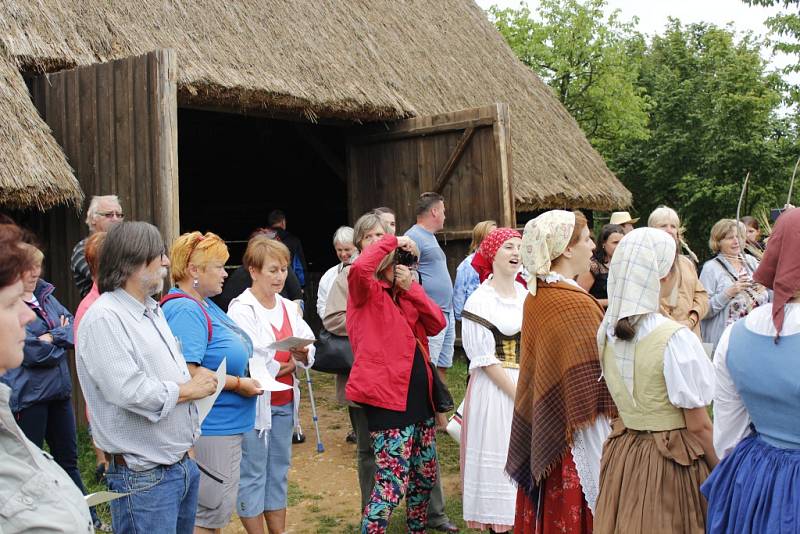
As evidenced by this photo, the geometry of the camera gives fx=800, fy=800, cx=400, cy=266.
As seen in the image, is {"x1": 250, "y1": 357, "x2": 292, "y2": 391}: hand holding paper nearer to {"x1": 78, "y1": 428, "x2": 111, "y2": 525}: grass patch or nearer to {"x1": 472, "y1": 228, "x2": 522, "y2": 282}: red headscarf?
{"x1": 472, "y1": 228, "x2": 522, "y2": 282}: red headscarf

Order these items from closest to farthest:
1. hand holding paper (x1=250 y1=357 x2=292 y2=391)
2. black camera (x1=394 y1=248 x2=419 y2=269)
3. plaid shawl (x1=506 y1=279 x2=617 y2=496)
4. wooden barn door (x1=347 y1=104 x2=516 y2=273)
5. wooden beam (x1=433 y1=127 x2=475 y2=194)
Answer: plaid shawl (x1=506 y1=279 x2=617 y2=496) → hand holding paper (x1=250 y1=357 x2=292 y2=391) → black camera (x1=394 y1=248 x2=419 y2=269) → wooden barn door (x1=347 y1=104 x2=516 y2=273) → wooden beam (x1=433 y1=127 x2=475 y2=194)

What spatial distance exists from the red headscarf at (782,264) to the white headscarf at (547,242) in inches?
36.9

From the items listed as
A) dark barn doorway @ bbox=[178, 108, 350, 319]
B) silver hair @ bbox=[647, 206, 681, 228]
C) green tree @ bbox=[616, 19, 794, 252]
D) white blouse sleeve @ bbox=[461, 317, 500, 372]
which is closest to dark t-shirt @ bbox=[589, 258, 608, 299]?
silver hair @ bbox=[647, 206, 681, 228]

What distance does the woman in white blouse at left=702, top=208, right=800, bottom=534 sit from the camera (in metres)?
2.36

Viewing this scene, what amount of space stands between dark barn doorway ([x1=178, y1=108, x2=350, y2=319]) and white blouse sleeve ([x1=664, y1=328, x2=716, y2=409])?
10.1 m

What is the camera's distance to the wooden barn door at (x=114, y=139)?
5.63 meters

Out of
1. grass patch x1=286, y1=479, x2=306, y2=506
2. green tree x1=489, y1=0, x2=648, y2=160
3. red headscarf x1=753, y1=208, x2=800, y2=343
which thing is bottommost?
grass patch x1=286, y1=479, x2=306, y2=506

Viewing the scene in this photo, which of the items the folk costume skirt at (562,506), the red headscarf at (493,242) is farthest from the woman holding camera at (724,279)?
the folk costume skirt at (562,506)

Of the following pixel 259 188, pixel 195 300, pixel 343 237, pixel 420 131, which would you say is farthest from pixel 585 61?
pixel 195 300

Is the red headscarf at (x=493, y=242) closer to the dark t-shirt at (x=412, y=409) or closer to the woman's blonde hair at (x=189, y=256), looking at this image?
the dark t-shirt at (x=412, y=409)

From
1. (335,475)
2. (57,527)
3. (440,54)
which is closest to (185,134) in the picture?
(440,54)

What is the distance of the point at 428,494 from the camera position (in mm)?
4199

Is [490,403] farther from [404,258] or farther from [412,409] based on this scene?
[404,258]

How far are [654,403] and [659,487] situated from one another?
279mm
